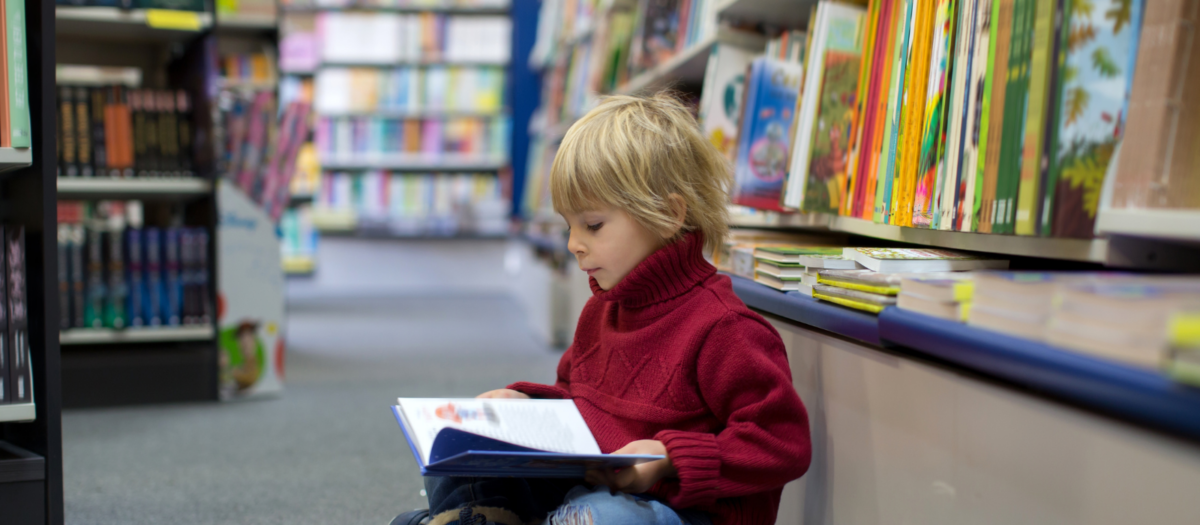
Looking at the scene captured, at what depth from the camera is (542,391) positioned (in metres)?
1.10

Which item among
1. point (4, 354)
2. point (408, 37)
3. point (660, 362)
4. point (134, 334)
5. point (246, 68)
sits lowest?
point (134, 334)

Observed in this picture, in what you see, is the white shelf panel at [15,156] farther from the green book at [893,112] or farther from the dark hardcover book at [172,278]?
the dark hardcover book at [172,278]

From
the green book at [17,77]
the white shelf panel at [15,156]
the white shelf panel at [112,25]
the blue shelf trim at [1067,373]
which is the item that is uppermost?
the white shelf panel at [112,25]

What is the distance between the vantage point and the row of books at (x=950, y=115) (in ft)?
2.49

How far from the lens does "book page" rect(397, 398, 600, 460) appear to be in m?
0.82

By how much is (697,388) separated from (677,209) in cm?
21

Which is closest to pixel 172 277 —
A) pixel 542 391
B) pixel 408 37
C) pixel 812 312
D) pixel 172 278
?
pixel 172 278

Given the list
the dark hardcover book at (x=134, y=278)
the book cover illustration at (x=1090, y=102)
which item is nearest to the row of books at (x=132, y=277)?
the dark hardcover book at (x=134, y=278)

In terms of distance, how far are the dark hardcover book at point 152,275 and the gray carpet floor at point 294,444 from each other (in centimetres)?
27

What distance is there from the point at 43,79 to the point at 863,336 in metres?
1.15

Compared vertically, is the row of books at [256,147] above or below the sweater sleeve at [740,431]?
above

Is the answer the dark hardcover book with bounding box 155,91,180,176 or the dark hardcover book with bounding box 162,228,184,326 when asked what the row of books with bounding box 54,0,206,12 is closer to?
the dark hardcover book with bounding box 155,91,180,176

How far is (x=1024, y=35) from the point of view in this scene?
2.76ft

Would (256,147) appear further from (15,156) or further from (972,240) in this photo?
(972,240)
